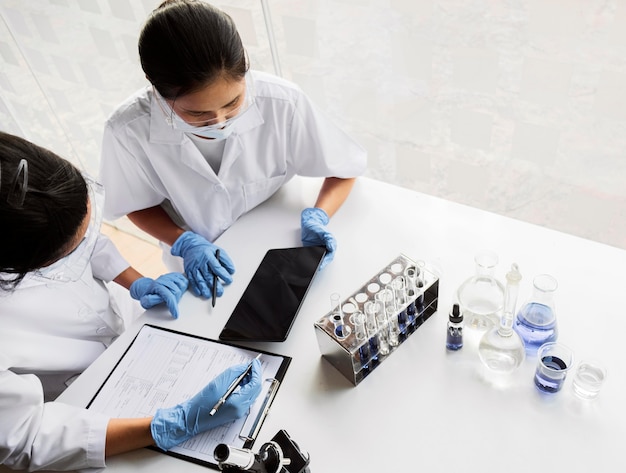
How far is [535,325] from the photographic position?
1.13 meters

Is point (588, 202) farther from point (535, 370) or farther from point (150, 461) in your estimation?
point (150, 461)

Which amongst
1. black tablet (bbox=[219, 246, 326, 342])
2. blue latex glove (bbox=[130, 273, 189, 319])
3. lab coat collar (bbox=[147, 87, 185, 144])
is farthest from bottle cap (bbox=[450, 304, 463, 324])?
lab coat collar (bbox=[147, 87, 185, 144])

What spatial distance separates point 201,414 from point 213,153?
856 mm

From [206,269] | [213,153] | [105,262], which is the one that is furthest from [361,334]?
[105,262]

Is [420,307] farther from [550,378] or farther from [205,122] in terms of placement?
[205,122]

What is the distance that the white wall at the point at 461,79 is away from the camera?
5.08ft

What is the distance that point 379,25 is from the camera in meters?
1.80

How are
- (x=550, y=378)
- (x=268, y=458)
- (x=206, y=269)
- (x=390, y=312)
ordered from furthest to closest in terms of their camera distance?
(x=206, y=269) < (x=390, y=312) < (x=550, y=378) < (x=268, y=458)

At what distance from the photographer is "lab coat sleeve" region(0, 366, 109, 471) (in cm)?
106

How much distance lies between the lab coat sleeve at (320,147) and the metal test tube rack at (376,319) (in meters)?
0.50

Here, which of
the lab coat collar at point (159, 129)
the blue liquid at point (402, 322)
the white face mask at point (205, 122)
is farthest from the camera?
the lab coat collar at point (159, 129)

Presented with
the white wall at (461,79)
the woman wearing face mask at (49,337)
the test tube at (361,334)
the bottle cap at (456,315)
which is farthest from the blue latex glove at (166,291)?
the white wall at (461,79)

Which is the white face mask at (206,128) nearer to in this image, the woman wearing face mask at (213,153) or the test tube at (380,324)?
the woman wearing face mask at (213,153)

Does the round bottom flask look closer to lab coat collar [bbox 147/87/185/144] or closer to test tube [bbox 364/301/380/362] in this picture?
test tube [bbox 364/301/380/362]
